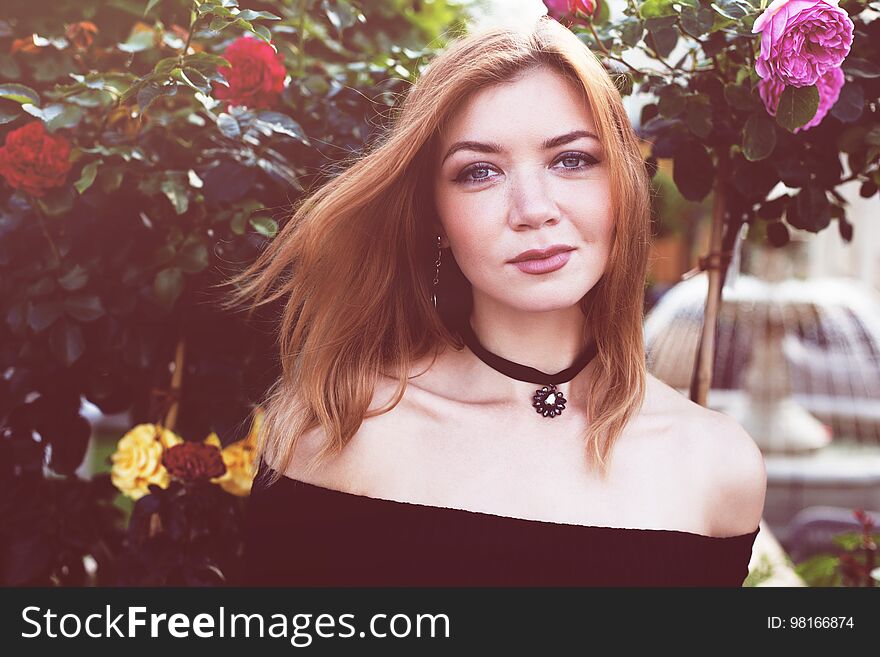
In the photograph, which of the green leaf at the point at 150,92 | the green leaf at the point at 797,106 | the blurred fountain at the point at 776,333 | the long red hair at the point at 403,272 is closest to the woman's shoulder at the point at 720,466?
the long red hair at the point at 403,272

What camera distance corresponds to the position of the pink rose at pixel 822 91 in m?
1.60

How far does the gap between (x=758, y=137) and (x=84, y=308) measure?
1.34m

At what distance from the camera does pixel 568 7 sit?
5.54 ft

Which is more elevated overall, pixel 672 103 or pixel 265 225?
pixel 672 103

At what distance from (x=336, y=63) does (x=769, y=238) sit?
1.23 metres

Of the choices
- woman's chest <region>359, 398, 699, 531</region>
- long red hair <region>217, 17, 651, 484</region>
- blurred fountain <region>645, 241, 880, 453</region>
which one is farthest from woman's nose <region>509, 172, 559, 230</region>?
blurred fountain <region>645, 241, 880, 453</region>

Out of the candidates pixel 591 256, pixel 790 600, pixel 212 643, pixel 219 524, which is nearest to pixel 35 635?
pixel 212 643

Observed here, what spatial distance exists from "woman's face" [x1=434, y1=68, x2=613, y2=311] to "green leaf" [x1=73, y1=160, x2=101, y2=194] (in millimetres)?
697

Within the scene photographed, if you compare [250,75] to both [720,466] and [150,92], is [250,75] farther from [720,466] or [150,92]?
[720,466]

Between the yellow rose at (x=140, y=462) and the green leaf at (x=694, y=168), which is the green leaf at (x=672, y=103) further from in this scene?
the yellow rose at (x=140, y=462)

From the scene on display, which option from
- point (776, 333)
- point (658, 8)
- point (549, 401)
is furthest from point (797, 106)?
point (776, 333)

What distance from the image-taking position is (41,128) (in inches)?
69.7

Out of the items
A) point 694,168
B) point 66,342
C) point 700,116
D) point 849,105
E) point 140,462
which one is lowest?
point 140,462

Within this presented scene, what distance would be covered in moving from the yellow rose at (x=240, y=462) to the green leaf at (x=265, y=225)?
0.42m
